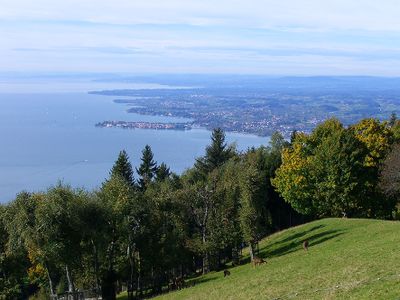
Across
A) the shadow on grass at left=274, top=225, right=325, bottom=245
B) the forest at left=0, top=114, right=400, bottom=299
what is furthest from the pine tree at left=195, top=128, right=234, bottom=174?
the shadow on grass at left=274, top=225, right=325, bottom=245

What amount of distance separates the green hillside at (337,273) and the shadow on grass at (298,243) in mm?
110

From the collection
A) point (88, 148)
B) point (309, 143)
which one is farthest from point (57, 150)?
point (309, 143)

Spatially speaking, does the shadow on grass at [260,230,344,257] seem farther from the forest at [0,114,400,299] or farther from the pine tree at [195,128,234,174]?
the pine tree at [195,128,234,174]

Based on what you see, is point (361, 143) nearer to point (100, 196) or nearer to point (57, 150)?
point (100, 196)

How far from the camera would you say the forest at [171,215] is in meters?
33.3

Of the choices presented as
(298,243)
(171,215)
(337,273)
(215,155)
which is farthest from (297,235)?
(215,155)

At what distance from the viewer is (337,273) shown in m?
22.4

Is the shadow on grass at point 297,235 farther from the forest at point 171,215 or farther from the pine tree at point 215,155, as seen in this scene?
the pine tree at point 215,155

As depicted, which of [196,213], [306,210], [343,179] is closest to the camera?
[196,213]

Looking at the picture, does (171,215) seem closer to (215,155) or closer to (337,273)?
(337,273)

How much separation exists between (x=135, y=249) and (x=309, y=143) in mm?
24181

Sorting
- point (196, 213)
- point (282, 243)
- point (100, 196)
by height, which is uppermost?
point (100, 196)

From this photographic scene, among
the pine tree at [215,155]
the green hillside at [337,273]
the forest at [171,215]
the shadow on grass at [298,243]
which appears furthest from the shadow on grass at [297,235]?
the pine tree at [215,155]

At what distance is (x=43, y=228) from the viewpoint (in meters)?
32.0
